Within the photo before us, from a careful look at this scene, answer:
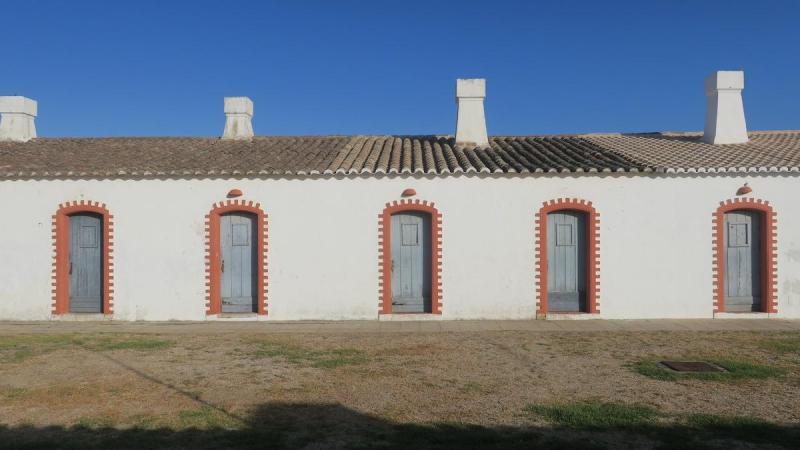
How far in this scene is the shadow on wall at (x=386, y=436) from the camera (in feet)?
17.9

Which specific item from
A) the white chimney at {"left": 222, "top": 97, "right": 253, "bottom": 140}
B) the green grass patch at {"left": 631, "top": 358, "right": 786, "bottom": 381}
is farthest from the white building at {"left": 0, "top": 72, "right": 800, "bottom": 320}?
the green grass patch at {"left": 631, "top": 358, "right": 786, "bottom": 381}

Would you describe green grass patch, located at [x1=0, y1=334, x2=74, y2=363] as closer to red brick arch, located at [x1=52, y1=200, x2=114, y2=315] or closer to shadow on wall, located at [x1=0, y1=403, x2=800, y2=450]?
red brick arch, located at [x1=52, y1=200, x2=114, y2=315]

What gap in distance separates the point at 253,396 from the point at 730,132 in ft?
47.2

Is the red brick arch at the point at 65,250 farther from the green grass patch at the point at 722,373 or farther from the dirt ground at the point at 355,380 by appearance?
the green grass patch at the point at 722,373

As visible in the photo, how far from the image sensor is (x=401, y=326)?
40.3 ft

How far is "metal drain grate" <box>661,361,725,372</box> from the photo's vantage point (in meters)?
8.30

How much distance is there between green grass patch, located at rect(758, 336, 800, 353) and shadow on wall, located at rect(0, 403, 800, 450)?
15.0 ft

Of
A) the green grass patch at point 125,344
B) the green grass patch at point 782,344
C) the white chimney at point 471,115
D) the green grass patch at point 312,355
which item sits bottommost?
the green grass patch at point 125,344

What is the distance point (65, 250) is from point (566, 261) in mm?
11345

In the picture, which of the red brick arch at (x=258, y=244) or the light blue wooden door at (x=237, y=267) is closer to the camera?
the red brick arch at (x=258, y=244)

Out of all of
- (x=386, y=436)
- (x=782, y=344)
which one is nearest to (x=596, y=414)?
(x=386, y=436)

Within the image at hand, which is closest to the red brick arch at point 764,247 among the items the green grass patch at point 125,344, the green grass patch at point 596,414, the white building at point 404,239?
the white building at point 404,239

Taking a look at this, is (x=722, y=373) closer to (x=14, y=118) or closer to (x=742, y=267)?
(x=742, y=267)

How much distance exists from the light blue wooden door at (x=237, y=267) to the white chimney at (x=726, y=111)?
12.3 m
